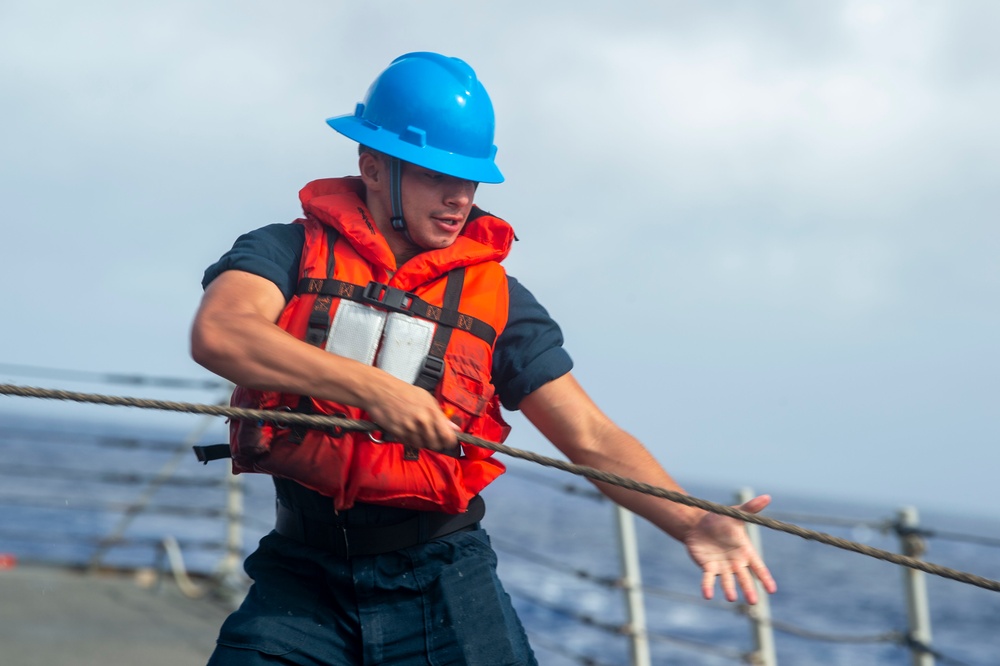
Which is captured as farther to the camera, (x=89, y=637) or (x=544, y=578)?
(x=544, y=578)

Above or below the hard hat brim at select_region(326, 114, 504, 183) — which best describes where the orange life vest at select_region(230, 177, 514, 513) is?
below

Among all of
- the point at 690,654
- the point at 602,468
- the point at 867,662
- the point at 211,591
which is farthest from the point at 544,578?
the point at 602,468

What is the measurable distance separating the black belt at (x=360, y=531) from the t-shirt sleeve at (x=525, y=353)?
1.05 ft

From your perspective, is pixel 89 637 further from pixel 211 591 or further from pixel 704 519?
pixel 704 519

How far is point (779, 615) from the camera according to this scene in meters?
32.7

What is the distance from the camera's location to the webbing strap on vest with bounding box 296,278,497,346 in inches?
94.1

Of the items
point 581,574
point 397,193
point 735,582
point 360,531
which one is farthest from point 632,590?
point 397,193

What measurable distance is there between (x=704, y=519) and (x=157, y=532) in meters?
26.7

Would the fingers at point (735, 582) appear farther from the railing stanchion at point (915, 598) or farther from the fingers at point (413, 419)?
the railing stanchion at point (915, 598)

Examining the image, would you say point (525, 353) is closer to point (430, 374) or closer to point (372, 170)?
point (430, 374)

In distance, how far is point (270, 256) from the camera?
2406mm

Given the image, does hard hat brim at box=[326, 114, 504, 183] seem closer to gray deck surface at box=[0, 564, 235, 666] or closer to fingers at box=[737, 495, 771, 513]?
fingers at box=[737, 495, 771, 513]

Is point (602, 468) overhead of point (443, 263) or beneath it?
beneath

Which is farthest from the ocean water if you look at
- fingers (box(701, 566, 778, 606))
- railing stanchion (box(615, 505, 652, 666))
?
fingers (box(701, 566, 778, 606))
